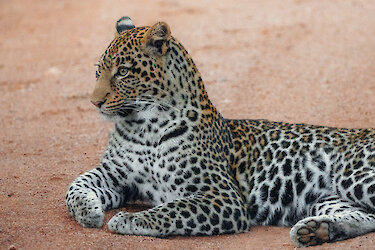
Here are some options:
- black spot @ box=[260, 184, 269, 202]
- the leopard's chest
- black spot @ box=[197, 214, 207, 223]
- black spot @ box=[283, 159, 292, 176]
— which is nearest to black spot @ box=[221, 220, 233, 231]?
black spot @ box=[197, 214, 207, 223]

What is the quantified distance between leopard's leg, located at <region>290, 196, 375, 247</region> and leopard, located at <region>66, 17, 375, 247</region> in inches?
0.6

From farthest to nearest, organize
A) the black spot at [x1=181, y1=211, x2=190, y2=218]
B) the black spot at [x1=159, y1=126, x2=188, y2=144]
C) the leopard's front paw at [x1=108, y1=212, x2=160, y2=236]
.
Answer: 1. the black spot at [x1=159, y1=126, x2=188, y2=144]
2. the black spot at [x1=181, y1=211, x2=190, y2=218]
3. the leopard's front paw at [x1=108, y1=212, x2=160, y2=236]

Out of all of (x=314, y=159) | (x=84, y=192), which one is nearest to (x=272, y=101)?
(x=314, y=159)

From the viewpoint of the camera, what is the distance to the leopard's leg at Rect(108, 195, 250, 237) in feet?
22.4

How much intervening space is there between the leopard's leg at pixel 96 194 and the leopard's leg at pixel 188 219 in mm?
347

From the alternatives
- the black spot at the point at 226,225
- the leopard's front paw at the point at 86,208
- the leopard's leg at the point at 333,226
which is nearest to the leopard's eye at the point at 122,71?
the leopard's front paw at the point at 86,208

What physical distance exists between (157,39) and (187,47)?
8.81 metres

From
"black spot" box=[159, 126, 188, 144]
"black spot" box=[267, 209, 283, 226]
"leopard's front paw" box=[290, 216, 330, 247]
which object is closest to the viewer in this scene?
"leopard's front paw" box=[290, 216, 330, 247]

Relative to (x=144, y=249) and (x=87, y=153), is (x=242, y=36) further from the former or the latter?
(x=144, y=249)

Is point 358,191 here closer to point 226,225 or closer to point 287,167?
point 287,167

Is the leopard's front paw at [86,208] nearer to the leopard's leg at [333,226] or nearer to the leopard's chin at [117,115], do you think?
the leopard's chin at [117,115]

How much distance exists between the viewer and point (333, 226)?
6797 millimetres

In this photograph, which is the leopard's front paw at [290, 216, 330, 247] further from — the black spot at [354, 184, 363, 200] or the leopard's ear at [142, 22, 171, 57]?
the leopard's ear at [142, 22, 171, 57]

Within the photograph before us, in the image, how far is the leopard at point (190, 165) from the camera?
7.11m
